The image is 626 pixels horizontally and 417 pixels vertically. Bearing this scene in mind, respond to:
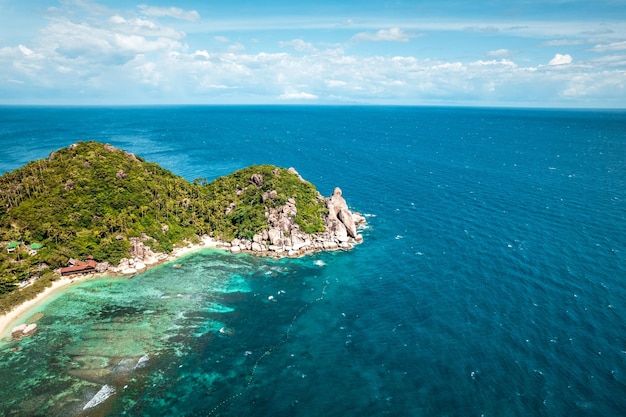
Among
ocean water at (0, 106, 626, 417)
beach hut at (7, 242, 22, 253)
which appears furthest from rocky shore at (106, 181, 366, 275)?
beach hut at (7, 242, 22, 253)

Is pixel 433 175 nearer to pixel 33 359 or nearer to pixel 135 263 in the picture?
pixel 135 263

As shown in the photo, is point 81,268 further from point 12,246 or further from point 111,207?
point 111,207

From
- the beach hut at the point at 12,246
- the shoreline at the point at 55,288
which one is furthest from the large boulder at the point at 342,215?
the beach hut at the point at 12,246

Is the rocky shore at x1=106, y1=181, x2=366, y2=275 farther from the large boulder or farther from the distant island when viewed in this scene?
the distant island

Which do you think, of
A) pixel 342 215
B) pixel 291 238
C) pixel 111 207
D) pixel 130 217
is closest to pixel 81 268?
pixel 130 217

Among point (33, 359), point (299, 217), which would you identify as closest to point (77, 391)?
point (33, 359)
